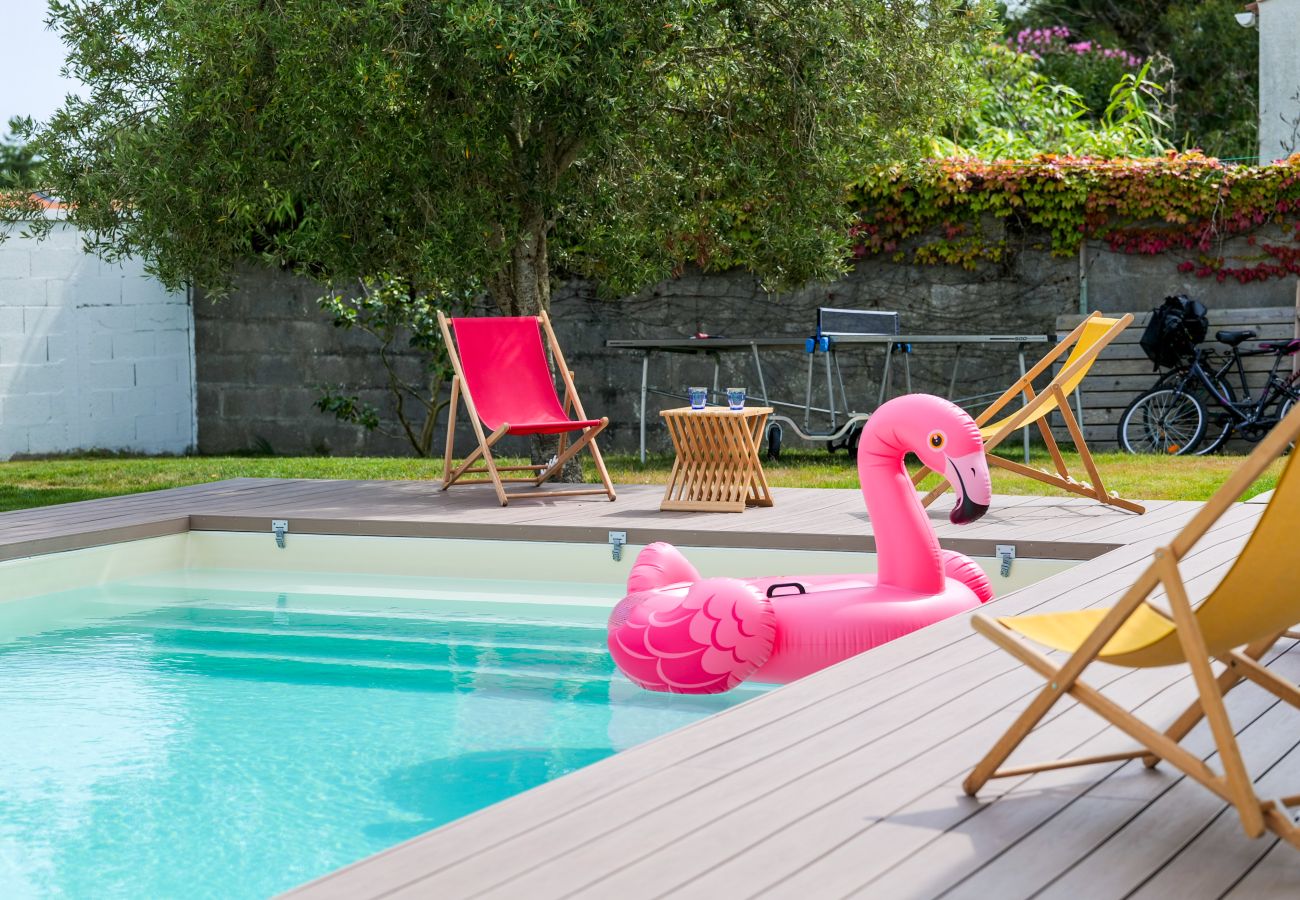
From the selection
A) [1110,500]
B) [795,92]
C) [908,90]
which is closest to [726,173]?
[795,92]

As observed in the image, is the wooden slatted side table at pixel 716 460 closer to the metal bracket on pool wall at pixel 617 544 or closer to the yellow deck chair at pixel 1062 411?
the metal bracket on pool wall at pixel 617 544

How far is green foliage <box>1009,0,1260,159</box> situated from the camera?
18.0 m

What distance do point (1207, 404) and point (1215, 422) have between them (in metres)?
0.23

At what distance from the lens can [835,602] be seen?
3.85m

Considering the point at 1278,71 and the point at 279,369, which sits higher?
the point at 1278,71

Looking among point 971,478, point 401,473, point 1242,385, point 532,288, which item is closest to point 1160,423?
point 1242,385

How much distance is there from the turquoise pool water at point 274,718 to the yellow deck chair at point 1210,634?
171 cm

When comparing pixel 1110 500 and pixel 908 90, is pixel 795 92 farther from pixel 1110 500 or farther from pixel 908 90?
pixel 1110 500

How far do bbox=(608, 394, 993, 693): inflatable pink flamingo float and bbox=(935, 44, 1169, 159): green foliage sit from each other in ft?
22.1

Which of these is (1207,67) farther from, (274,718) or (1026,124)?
(274,718)

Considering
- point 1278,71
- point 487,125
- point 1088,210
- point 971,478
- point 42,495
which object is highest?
point 1278,71

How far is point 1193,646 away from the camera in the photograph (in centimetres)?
196

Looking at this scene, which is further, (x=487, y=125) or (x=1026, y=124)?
(x=1026, y=124)

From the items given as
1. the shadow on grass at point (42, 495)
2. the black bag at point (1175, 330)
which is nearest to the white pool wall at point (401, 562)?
the shadow on grass at point (42, 495)
